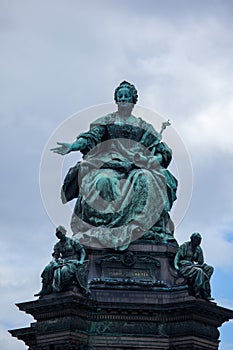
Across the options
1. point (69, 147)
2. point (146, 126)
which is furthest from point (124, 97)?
point (69, 147)

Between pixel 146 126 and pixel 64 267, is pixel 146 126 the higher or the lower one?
the higher one

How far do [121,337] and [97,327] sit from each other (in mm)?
904

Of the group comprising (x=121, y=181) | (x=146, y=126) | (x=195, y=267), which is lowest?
(x=195, y=267)

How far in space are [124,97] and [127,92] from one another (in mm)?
261

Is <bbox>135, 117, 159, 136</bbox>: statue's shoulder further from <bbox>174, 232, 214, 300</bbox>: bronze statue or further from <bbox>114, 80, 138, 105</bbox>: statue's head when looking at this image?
<bbox>174, 232, 214, 300</bbox>: bronze statue

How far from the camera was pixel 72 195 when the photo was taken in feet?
136

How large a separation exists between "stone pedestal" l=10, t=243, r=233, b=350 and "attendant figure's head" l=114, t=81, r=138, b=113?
7.70m

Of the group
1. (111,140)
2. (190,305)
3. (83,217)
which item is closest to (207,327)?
(190,305)

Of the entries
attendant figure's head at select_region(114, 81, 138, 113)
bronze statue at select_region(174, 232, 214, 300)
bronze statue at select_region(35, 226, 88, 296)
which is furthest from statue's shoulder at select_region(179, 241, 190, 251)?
attendant figure's head at select_region(114, 81, 138, 113)

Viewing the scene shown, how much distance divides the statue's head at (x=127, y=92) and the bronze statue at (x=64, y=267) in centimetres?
718

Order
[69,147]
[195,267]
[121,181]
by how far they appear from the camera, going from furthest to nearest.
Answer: [69,147] < [121,181] < [195,267]

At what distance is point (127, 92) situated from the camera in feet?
140

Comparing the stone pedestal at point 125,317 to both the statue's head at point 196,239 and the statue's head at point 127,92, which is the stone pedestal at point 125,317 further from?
the statue's head at point 127,92

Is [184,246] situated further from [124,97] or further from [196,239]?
[124,97]
